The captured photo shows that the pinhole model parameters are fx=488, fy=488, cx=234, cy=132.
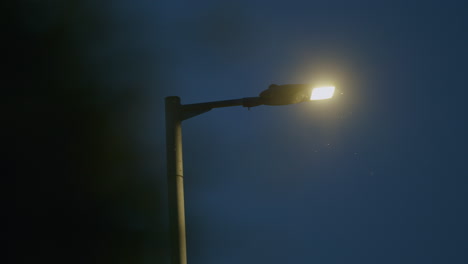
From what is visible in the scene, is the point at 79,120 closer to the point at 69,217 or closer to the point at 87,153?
the point at 87,153

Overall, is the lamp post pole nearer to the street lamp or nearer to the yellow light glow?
the street lamp

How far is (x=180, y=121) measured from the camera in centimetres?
419

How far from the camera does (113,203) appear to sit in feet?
25.7

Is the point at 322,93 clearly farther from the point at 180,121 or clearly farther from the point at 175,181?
the point at 175,181

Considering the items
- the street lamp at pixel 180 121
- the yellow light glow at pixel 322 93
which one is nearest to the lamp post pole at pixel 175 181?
the street lamp at pixel 180 121

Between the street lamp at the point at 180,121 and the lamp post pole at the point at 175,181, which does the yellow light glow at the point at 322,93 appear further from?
the lamp post pole at the point at 175,181

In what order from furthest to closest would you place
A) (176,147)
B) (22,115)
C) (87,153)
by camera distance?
(87,153) → (22,115) → (176,147)

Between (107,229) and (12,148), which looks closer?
(12,148)

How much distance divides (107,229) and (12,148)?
1914mm

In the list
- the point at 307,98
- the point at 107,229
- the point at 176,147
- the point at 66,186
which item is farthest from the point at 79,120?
the point at 307,98

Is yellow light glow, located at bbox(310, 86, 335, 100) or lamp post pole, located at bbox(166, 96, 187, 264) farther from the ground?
yellow light glow, located at bbox(310, 86, 335, 100)

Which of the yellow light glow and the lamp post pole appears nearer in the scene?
the lamp post pole

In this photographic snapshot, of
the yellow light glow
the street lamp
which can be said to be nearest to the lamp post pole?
the street lamp

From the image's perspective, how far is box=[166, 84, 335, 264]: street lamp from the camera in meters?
3.78
